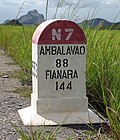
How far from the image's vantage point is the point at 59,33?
4.28 metres

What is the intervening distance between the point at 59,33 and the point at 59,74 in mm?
406

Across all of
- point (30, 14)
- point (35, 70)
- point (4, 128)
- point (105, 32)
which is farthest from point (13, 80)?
point (4, 128)

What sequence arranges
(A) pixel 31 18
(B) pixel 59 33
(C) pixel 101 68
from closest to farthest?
(B) pixel 59 33, (C) pixel 101 68, (A) pixel 31 18

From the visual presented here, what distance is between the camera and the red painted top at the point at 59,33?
4.24 meters

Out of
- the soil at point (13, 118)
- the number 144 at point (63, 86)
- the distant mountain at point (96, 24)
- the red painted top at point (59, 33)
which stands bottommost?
the soil at point (13, 118)

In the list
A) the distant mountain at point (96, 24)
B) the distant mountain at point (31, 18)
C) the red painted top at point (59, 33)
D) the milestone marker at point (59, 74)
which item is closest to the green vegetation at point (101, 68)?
the distant mountain at point (96, 24)

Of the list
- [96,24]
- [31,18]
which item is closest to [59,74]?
[96,24]

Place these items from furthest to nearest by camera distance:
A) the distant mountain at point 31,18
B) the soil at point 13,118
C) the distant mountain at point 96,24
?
1. the distant mountain at point 31,18
2. the distant mountain at point 96,24
3. the soil at point 13,118

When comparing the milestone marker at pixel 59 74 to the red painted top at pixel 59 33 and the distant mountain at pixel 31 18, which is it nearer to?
the red painted top at pixel 59 33

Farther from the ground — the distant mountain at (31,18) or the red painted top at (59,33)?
the red painted top at (59,33)

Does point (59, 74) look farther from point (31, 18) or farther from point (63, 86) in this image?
point (31, 18)

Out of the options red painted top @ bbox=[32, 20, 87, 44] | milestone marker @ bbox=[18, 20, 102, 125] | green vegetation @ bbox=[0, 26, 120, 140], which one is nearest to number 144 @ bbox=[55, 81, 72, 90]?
milestone marker @ bbox=[18, 20, 102, 125]

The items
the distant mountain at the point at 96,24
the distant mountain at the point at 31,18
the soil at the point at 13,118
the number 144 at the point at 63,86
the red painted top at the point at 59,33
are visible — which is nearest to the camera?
the soil at the point at 13,118

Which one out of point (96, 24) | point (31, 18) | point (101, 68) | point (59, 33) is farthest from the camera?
point (31, 18)
